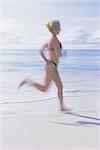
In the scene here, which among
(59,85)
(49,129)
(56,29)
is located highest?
(56,29)

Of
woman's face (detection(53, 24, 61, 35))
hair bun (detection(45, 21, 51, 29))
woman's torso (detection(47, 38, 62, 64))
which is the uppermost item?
hair bun (detection(45, 21, 51, 29))

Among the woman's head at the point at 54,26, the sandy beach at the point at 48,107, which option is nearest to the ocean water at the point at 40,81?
the sandy beach at the point at 48,107

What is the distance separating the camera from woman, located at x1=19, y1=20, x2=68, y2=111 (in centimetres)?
295

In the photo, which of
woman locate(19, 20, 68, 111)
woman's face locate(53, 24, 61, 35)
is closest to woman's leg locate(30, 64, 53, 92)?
woman locate(19, 20, 68, 111)

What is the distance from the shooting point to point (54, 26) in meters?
2.96

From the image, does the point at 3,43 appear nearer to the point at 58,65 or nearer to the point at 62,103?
the point at 58,65

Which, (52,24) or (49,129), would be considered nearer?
(49,129)

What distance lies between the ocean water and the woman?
0.04 metres

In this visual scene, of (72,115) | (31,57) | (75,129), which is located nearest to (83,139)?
(75,129)

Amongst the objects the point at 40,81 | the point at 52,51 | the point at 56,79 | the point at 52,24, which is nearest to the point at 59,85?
the point at 56,79

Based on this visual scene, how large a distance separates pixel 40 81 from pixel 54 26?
1.46ft

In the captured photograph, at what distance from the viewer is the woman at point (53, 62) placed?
2.95 meters

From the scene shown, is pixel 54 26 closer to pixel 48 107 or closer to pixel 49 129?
pixel 48 107

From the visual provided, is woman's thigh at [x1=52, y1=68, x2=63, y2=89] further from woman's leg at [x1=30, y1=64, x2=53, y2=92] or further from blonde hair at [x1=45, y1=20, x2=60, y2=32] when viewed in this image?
blonde hair at [x1=45, y1=20, x2=60, y2=32]
